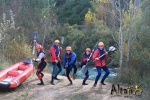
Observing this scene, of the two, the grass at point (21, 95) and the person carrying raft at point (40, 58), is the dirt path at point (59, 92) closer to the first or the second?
the grass at point (21, 95)

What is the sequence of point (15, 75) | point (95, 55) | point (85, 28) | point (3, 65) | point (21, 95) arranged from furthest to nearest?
1. point (85, 28)
2. point (3, 65)
3. point (15, 75)
4. point (95, 55)
5. point (21, 95)

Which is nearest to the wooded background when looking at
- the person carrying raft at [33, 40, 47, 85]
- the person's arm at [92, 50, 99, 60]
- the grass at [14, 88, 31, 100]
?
the person's arm at [92, 50, 99, 60]

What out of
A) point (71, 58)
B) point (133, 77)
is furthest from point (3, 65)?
point (133, 77)

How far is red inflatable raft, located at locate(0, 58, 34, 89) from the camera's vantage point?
25.4 feet

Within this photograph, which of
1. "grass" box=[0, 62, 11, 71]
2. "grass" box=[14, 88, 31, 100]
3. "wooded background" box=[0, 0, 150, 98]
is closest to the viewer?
"grass" box=[14, 88, 31, 100]

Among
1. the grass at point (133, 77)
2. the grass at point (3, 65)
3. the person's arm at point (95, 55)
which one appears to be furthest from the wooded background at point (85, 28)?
the person's arm at point (95, 55)

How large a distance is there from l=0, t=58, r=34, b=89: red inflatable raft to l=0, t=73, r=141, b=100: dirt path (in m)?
0.30

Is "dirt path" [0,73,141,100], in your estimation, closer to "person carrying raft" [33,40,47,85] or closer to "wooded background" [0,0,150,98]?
"person carrying raft" [33,40,47,85]

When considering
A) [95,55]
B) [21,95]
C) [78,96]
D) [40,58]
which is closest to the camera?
[78,96]

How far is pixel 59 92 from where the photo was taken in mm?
7824

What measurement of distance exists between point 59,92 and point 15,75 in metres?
1.89

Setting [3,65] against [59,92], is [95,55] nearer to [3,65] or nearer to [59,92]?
[59,92]

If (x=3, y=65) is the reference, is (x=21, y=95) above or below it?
below

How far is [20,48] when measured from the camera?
11.2 meters
